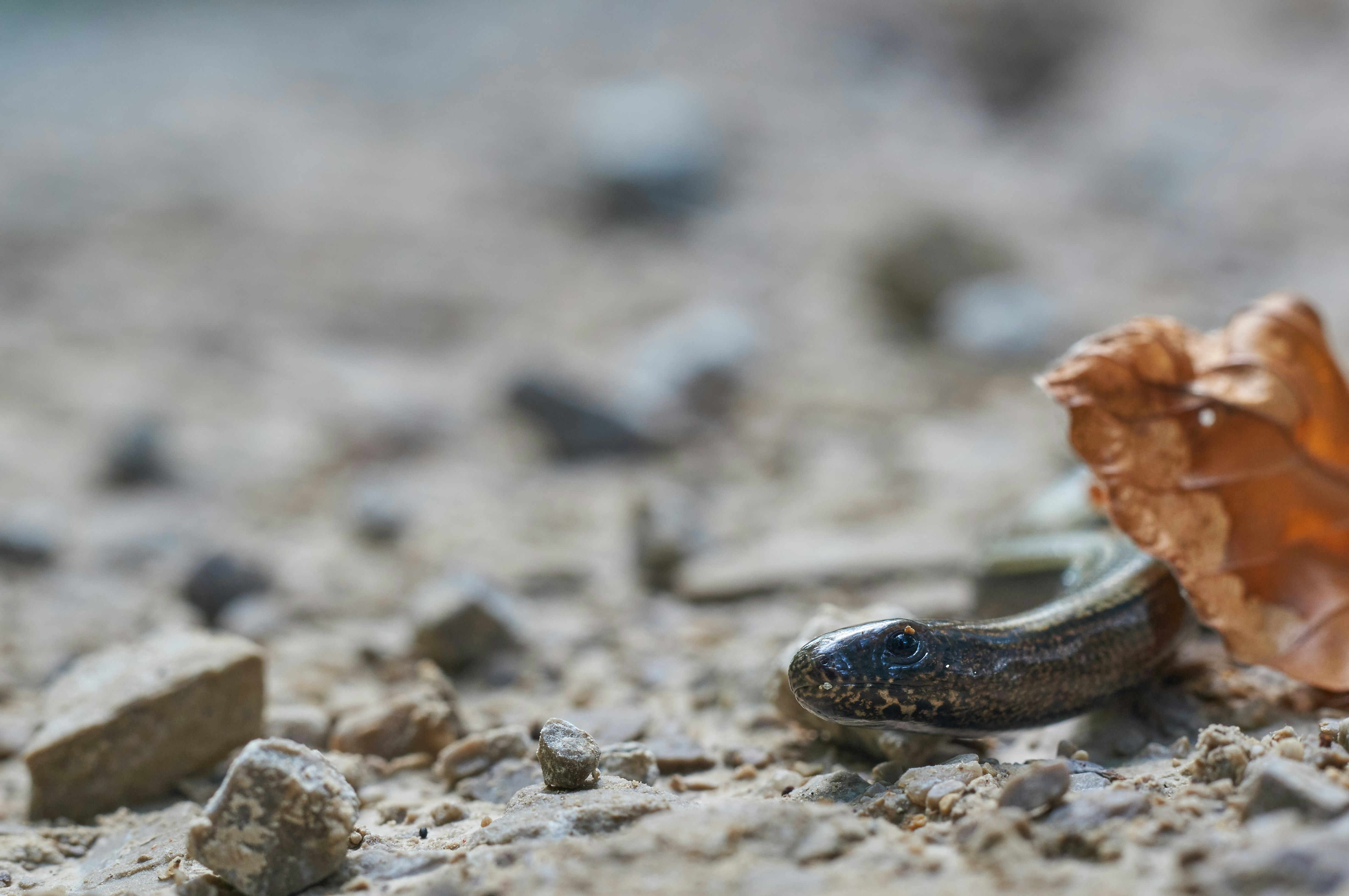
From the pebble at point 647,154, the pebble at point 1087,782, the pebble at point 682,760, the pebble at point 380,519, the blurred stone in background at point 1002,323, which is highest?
the pebble at point 647,154

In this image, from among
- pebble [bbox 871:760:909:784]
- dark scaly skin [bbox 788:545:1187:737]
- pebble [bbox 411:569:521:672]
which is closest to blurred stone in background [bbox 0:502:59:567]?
pebble [bbox 411:569:521:672]

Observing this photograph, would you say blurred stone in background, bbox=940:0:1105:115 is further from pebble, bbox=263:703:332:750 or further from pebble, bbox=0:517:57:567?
pebble, bbox=263:703:332:750

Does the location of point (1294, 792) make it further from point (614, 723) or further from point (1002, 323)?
point (1002, 323)

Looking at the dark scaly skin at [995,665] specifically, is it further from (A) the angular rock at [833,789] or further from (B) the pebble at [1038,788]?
(B) the pebble at [1038,788]

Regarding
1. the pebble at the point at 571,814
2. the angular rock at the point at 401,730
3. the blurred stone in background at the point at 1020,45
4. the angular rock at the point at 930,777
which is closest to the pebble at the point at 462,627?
the angular rock at the point at 401,730

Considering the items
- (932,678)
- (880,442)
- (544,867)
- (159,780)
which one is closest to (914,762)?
(932,678)

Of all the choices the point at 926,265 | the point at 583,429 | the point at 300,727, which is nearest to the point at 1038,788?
the point at 300,727
